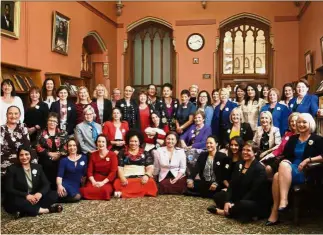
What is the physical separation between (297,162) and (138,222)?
1576mm

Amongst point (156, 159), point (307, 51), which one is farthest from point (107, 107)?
point (307, 51)

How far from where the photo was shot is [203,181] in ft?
15.3

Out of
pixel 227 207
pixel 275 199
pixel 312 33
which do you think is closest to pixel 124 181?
pixel 227 207

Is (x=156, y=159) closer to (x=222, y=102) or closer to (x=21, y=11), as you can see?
(x=222, y=102)

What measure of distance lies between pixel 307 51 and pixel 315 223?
212 inches

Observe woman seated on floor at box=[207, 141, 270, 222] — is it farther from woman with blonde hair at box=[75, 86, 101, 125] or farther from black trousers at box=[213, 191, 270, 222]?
woman with blonde hair at box=[75, 86, 101, 125]

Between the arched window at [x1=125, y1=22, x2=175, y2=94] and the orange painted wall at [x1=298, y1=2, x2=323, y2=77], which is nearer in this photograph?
the orange painted wall at [x1=298, y1=2, x2=323, y2=77]

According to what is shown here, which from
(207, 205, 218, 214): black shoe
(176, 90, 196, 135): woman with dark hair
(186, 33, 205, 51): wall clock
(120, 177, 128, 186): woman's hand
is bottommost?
(207, 205, 218, 214): black shoe

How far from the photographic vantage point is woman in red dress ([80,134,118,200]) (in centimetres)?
456

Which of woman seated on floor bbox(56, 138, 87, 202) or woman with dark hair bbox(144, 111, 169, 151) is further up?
woman with dark hair bbox(144, 111, 169, 151)

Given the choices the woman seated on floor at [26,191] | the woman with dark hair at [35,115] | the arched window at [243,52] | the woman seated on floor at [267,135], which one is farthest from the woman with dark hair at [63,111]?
the arched window at [243,52]

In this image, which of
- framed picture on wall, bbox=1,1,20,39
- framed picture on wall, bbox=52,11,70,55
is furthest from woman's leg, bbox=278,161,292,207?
framed picture on wall, bbox=52,11,70,55

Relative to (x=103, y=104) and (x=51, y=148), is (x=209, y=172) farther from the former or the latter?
(x=51, y=148)

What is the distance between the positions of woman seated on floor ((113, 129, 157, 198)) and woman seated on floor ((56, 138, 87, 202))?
1.48 ft
